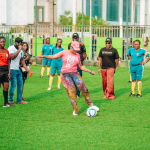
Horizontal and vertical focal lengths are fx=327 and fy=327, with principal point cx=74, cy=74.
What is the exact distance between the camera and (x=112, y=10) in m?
50.2

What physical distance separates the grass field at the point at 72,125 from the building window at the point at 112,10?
39.4 metres

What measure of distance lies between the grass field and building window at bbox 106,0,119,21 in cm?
3943

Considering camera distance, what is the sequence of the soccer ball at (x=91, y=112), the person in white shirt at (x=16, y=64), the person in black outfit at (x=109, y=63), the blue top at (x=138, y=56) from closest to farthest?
the soccer ball at (x=91, y=112) < the person in white shirt at (x=16, y=64) < the person in black outfit at (x=109, y=63) < the blue top at (x=138, y=56)

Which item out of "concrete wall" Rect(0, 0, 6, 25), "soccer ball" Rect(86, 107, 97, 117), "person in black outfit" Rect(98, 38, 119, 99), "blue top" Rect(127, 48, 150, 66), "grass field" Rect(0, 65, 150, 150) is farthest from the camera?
"concrete wall" Rect(0, 0, 6, 25)

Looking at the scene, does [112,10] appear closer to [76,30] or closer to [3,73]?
[76,30]

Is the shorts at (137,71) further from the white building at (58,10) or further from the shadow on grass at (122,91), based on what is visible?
the white building at (58,10)

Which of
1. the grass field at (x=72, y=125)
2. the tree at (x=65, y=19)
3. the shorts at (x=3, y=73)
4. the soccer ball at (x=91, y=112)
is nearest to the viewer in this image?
the grass field at (x=72, y=125)

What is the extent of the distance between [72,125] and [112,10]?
4478cm

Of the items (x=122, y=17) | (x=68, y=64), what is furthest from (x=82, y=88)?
(x=122, y=17)

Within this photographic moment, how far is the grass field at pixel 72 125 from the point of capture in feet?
19.5

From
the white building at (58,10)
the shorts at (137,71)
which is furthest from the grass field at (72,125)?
the white building at (58,10)

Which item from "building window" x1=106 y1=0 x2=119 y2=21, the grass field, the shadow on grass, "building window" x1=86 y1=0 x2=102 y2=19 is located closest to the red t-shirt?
the grass field

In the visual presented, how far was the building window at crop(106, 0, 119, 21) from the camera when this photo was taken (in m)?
49.7

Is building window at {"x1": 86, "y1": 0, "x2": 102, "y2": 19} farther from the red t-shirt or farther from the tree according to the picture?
the red t-shirt
